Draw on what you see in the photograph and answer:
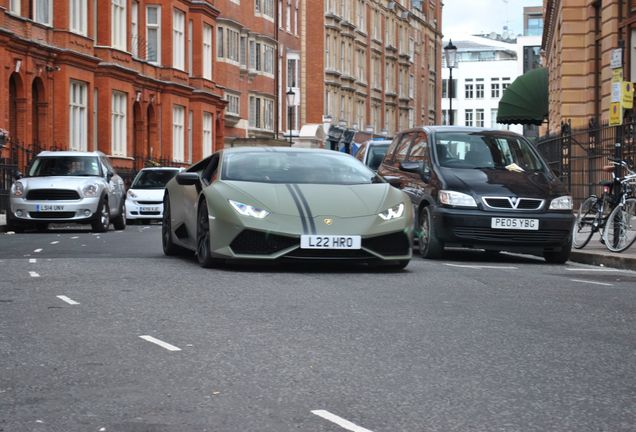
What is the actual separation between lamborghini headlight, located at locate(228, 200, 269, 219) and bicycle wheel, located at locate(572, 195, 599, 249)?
21.3ft

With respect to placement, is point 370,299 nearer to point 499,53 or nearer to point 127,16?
point 127,16

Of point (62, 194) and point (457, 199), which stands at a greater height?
point (457, 199)

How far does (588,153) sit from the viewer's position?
23578 mm

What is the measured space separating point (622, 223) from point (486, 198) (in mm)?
2090

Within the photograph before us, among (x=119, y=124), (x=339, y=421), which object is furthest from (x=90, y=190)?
(x=339, y=421)

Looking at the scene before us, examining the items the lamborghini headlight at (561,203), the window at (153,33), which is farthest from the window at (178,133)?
the lamborghini headlight at (561,203)

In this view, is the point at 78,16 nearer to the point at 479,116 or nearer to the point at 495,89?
the point at 495,89

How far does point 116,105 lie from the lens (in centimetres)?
4459

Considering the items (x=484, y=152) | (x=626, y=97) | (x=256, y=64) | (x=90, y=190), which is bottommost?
(x=90, y=190)

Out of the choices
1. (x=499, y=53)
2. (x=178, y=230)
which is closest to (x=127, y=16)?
(x=178, y=230)

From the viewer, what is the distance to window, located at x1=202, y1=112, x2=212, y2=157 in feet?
184

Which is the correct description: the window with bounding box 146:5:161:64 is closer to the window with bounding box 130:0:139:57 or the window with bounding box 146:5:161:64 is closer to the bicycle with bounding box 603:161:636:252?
the window with bounding box 130:0:139:57

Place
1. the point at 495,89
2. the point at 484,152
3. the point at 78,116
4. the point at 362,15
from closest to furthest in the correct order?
the point at 484,152 → the point at 78,116 → the point at 362,15 → the point at 495,89

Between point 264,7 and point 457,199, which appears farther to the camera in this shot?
point 264,7
